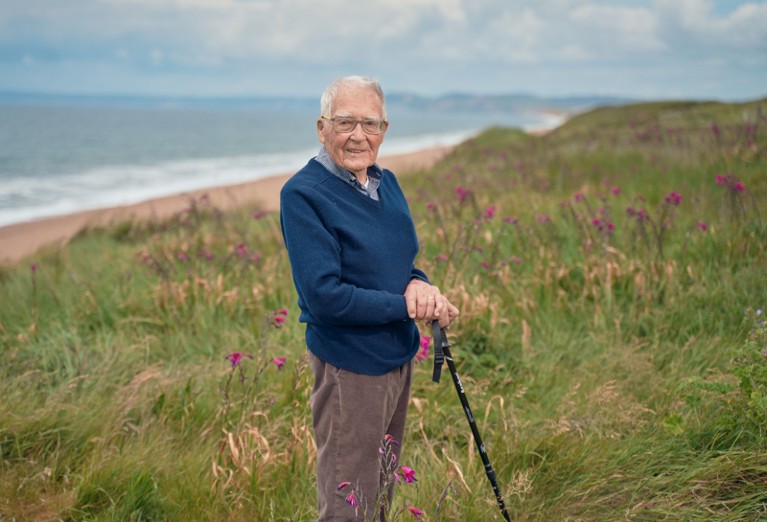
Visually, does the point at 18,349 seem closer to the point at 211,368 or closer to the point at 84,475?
the point at 211,368

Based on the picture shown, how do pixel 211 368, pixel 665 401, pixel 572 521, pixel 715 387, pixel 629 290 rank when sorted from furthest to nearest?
1. pixel 629 290
2. pixel 211 368
3. pixel 665 401
4. pixel 715 387
5. pixel 572 521

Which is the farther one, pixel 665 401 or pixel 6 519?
pixel 665 401

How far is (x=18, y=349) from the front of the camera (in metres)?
4.50

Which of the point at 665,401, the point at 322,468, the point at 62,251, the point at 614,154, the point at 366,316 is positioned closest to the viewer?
the point at 366,316

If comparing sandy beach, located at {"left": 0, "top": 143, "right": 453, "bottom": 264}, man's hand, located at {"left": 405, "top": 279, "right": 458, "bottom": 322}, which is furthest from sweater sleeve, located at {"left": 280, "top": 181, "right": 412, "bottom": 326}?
sandy beach, located at {"left": 0, "top": 143, "right": 453, "bottom": 264}

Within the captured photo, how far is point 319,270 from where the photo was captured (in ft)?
6.54

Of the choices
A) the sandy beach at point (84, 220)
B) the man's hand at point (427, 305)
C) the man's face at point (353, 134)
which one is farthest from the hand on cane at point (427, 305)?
the sandy beach at point (84, 220)

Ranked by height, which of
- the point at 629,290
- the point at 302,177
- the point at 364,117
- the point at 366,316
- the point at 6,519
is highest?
the point at 364,117

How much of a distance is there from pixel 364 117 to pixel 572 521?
5.93 feet

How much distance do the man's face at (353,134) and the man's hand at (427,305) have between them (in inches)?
17.2

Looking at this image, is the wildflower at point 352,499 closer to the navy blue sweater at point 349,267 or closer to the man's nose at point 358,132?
the navy blue sweater at point 349,267

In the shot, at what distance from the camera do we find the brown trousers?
2.15 metres

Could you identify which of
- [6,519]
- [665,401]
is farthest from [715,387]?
[6,519]

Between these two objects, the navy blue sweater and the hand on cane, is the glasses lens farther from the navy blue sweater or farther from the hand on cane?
the hand on cane
